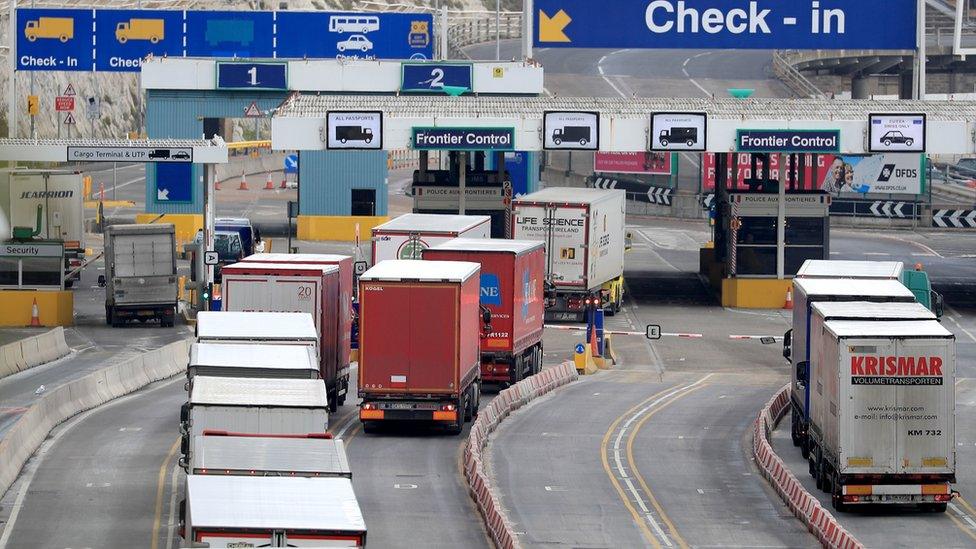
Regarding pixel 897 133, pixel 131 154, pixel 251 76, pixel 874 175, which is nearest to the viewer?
pixel 131 154

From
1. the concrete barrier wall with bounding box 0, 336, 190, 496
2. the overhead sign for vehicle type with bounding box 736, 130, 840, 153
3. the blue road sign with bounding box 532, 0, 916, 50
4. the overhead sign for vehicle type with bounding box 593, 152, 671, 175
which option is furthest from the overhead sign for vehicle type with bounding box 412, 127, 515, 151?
the overhead sign for vehicle type with bounding box 593, 152, 671, 175

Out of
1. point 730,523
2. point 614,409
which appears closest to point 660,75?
point 614,409

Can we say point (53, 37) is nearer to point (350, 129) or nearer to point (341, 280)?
point (350, 129)

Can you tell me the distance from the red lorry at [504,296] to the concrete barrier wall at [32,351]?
451 inches

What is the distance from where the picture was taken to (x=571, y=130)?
184 ft

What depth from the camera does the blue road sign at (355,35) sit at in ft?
255

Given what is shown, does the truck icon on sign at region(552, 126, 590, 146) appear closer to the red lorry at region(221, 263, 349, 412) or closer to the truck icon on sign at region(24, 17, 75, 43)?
the red lorry at region(221, 263, 349, 412)

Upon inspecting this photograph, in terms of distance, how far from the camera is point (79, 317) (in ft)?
179

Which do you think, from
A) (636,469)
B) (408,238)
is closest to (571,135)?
(408,238)

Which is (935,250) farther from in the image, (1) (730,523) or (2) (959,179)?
(1) (730,523)

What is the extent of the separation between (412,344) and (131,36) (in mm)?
46092

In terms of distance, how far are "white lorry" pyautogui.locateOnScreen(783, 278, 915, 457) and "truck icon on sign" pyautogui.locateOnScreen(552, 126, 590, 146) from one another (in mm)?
21480

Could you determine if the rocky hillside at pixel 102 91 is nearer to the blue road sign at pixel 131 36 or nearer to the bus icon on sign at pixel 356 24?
the blue road sign at pixel 131 36

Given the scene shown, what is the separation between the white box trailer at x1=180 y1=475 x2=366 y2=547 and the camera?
1897 centimetres
